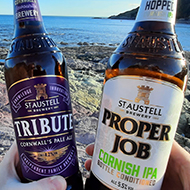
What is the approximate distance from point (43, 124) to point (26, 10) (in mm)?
987

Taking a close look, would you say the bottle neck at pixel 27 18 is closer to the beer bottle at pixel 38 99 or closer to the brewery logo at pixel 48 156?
the beer bottle at pixel 38 99

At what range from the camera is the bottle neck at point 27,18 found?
1.75 meters

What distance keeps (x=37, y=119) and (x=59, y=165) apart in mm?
458

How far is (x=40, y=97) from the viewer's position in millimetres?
1616

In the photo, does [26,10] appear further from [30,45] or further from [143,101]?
[143,101]

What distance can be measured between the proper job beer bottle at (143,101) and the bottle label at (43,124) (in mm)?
331

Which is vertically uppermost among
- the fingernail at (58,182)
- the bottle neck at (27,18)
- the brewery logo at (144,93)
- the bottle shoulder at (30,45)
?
the bottle neck at (27,18)

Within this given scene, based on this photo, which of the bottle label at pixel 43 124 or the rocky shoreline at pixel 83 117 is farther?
the rocky shoreline at pixel 83 117

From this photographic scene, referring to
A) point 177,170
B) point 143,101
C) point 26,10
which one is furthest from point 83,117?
point 143,101

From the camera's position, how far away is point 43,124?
1.65 metres

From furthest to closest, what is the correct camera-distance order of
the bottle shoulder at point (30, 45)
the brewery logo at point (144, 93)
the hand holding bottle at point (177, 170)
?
the hand holding bottle at point (177, 170), the bottle shoulder at point (30, 45), the brewery logo at point (144, 93)

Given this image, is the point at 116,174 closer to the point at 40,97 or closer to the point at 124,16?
the point at 40,97

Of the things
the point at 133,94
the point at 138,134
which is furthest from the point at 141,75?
the point at 138,134

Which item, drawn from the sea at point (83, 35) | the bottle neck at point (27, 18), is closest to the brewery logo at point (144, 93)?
the bottle neck at point (27, 18)
